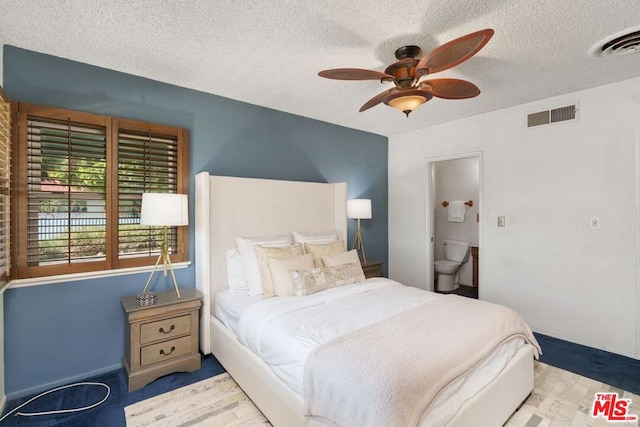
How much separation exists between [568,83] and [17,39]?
4.40 meters

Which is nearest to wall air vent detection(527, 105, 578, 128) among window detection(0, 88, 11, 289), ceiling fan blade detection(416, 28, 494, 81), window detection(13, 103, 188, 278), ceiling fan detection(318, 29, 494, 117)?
ceiling fan detection(318, 29, 494, 117)

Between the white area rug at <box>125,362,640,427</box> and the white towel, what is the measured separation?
124 inches

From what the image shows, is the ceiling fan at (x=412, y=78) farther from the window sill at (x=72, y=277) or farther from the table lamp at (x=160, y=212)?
the window sill at (x=72, y=277)

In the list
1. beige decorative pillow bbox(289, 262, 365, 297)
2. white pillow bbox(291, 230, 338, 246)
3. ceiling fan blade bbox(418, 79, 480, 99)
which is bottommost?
beige decorative pillow bbox(289, 262, 365, 297)

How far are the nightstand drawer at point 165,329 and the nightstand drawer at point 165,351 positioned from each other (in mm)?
54

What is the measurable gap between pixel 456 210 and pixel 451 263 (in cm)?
96

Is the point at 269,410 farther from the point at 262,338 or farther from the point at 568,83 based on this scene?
the point at 568,83

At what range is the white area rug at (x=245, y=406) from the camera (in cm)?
195

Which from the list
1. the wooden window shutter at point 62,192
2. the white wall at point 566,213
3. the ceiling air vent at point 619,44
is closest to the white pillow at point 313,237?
the wooden window shutter at point 62,192

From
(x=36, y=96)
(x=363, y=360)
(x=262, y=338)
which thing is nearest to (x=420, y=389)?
(x=363, y=360)

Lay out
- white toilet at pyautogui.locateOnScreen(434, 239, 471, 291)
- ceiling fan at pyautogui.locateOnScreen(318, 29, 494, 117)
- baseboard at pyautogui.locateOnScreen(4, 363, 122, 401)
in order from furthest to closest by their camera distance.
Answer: white toilet at pyautogui.locateOnScreen(434, 239, 471, 291)
baseboard at pyautogui.locateOnScreen(4, 363, 122, 401)
ceiling fan at pyautogui.locateOnScreen(318, 29, 494, 117)

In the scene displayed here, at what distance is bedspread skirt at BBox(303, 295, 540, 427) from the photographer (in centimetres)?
128

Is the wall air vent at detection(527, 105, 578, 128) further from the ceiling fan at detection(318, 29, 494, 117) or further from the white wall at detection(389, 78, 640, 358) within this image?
the ceiling fan at detection(318, 29, 494, 117)

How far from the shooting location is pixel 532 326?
3.35m
